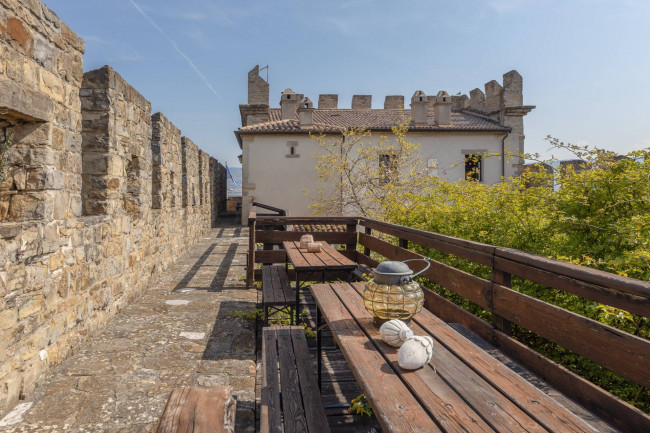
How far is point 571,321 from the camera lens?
190 cm

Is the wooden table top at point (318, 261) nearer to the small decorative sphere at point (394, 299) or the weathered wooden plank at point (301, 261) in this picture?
the weathered wooden plank at point (301, 261)

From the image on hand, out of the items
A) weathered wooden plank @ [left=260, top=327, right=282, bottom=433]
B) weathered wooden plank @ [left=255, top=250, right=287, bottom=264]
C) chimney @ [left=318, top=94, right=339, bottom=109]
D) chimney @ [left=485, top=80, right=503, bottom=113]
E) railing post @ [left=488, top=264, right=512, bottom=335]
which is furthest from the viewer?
chimney @ [left=318, top=94, right=339, bottom=109]

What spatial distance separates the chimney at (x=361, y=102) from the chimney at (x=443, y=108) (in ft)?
11.8

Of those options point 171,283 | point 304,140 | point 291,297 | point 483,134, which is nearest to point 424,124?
point 483,134

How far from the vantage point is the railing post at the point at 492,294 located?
2490 mm

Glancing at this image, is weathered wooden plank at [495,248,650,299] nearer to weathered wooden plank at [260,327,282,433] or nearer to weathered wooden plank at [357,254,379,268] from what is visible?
weathered wooden plank at [260,327,282,433]

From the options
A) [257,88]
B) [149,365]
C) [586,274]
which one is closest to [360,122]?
[257,88]

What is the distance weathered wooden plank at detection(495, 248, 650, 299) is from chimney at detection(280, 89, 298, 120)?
16748mm

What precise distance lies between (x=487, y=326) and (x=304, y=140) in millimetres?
14776

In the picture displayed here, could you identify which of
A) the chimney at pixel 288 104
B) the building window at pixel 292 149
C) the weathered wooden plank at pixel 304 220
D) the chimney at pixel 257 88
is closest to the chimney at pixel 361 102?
the chimney at pixel 288 104

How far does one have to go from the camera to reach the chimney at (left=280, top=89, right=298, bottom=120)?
18.4 metres

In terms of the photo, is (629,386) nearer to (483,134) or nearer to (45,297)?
(45,297)

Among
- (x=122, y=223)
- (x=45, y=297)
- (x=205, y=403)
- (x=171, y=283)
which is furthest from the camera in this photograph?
(x=171, y=283)

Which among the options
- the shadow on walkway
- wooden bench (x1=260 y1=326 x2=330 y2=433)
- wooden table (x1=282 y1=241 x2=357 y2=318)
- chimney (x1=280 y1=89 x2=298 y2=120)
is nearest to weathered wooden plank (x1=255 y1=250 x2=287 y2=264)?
wooden table (x1=282 y1=241 x2=357 y2=318)
